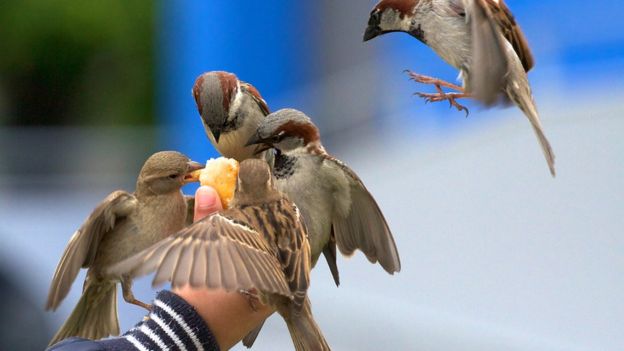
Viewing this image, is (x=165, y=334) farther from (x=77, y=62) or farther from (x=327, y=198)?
(x=77, y=62)

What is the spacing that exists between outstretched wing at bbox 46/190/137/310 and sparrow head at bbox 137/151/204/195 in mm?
41

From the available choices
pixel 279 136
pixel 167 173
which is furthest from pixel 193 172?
pixel 279 136

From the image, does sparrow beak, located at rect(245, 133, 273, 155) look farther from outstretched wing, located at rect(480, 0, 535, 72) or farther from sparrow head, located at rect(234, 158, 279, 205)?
outstretched wing, located at rect(480, 0, 535, 72)

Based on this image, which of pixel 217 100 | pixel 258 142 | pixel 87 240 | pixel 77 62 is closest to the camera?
pixel 87 240

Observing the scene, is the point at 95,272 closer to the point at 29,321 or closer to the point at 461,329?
the point at 29,321

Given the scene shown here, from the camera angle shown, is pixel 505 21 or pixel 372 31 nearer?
pixel 505 21

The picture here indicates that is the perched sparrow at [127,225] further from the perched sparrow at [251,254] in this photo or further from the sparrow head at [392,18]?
the sparrow head at [392,18]

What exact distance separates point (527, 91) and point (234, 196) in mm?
525

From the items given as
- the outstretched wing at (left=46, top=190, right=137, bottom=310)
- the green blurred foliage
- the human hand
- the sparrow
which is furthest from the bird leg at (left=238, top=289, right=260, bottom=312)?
the green blurred foliage

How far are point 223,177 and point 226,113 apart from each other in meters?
0.23

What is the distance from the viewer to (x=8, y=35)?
6.76 metres

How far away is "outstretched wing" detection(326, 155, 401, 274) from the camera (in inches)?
80.5

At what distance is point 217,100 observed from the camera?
2.15 meters

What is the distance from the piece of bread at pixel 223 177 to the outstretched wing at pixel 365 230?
0.20 meters
